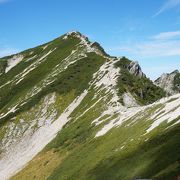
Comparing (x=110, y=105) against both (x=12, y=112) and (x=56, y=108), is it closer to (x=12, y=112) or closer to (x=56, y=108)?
(x=56, y=108)

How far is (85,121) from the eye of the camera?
110m

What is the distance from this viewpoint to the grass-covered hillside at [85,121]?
6200cm

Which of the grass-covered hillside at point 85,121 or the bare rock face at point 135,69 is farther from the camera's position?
the bare rock face at point 135,69

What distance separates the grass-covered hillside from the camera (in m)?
62.0

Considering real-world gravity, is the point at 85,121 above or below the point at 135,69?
below

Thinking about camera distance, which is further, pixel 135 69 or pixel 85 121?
pixel 135 69

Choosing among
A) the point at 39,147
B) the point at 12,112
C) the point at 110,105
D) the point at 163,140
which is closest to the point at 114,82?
the point at 110,105

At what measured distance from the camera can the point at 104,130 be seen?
93062 millimetres

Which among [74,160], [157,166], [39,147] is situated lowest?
[157,166]

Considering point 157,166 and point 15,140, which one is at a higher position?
point 15,140

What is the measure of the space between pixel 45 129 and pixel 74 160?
44437 mm

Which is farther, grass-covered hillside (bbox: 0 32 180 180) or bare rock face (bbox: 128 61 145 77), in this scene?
bare rock face (bbox: 128 61 145 77)

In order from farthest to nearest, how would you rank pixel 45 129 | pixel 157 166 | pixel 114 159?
1. pixel 45 129
2. pixel 114 159
3. pixel 157 166

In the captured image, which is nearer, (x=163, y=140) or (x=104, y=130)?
(x=163, y=140)
